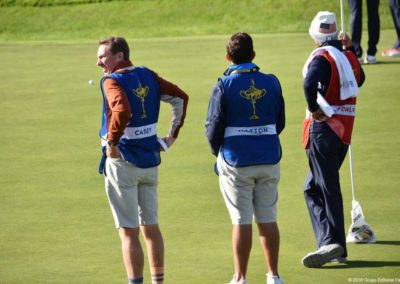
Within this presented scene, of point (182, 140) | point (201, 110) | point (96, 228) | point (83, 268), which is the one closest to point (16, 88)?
point (201, 110)

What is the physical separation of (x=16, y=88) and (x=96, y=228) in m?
9.36

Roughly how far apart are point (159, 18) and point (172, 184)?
16.3 metres

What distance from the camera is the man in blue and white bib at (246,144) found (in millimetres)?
8828

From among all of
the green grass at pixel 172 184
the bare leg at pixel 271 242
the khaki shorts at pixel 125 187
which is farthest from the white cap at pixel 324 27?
the khaki shorts at pixel 125 187

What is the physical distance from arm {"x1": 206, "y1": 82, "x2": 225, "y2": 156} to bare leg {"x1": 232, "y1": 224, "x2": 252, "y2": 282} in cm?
70

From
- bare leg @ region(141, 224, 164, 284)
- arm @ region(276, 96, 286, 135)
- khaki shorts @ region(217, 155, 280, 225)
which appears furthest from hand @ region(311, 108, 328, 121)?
bare leg @ region(141, 224, 164, 284)

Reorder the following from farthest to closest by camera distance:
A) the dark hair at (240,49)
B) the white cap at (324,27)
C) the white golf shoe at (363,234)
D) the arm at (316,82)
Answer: the white golf shoe at (363,234)
the white cap at (324,27)
the arm at (316,82)
the dark hair at (240,49)

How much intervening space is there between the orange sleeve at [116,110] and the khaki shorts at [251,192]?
1004 mm

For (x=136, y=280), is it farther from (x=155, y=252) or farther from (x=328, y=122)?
(x=328, y=122)

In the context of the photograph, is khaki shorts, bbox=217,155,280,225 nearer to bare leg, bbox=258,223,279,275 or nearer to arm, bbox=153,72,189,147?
bare leg, bbox=258,223,279,275

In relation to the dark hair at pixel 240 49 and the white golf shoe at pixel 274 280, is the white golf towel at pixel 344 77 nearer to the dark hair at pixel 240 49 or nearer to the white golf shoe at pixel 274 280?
the dark hair at pixel 240 49

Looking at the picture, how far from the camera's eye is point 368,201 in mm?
11789

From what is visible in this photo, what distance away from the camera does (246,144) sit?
888 centimetres

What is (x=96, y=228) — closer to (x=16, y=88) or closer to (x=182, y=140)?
(x=182, y=140)
